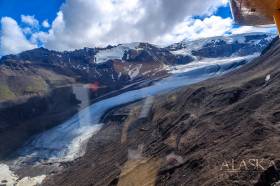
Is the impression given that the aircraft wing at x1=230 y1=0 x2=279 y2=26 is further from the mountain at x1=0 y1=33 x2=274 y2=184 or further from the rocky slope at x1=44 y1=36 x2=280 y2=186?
the mountain at x1=0 y1=33 x2=274 y2=184

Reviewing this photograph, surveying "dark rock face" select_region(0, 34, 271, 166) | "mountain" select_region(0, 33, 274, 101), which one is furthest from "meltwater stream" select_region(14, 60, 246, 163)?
"mountain" select_region(0, 33, 274, 101)

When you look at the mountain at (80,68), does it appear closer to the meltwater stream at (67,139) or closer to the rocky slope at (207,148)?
the meltwater stream at (67,139)

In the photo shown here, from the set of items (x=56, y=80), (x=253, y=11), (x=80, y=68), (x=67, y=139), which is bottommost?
(x=67, y=139)

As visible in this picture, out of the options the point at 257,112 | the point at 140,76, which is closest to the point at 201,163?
the point at 257,112

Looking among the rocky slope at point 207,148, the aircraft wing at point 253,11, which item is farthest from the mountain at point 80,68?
the aircraft wing at point 253,11

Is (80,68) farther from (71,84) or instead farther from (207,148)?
(207,148)

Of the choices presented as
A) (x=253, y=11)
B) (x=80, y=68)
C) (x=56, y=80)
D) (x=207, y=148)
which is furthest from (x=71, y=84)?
(x=253, y=11)
